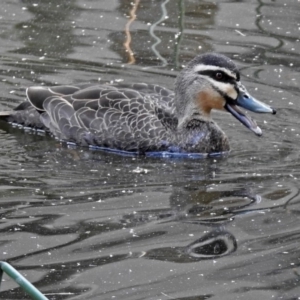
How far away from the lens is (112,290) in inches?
269

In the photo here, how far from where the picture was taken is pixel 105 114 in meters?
10.4

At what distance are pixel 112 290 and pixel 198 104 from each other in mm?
3834

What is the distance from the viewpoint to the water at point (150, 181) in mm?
7137

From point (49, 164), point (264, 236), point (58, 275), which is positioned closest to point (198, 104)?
point (49, 164)

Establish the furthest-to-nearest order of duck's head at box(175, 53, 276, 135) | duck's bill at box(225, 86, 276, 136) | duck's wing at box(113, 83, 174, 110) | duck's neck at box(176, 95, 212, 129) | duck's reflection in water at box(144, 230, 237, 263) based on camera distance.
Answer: duck's wing at box(113, 83, 174, 110) → duck's neck at box(176, 95, 212, 129) → duck's head at box(175, 53, 276, 135) → duck's bill at box(225, 86, 276, 136) → duck's reflection in water at box(144, 230, 237, 263)

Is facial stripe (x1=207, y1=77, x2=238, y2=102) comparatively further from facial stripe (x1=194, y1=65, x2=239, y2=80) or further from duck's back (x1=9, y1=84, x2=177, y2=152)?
duck's back (x1=9, y1=84, x2=177, y2=152)

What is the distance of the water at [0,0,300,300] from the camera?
7137mm

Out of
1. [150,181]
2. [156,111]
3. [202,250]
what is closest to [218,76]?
[156,111]

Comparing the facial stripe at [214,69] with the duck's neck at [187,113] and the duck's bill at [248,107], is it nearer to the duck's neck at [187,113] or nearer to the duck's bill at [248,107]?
the duck's bill at [248,107]

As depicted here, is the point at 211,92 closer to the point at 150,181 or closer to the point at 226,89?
the point at 226,89

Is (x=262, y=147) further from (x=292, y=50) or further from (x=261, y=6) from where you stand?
(x=261, y=6)

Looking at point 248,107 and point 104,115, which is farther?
point 104,115

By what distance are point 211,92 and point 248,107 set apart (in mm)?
426

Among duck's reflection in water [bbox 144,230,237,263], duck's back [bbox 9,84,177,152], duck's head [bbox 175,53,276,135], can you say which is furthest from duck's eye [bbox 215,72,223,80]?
duck's reflection in water [bbox 144,230,237,263]
